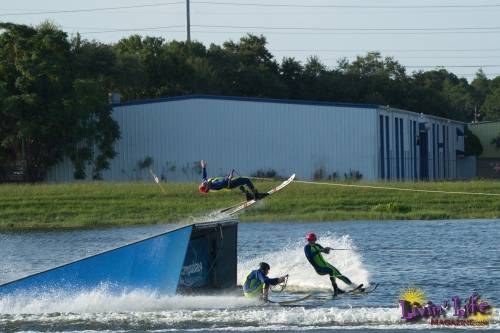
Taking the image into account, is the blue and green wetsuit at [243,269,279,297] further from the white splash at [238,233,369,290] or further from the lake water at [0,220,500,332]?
the white splash at [238,233,369,290]

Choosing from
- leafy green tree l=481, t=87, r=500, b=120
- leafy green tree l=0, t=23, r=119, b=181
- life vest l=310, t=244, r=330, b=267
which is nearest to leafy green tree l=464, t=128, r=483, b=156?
leafy green tree l=0, t=23, r=119, b=181

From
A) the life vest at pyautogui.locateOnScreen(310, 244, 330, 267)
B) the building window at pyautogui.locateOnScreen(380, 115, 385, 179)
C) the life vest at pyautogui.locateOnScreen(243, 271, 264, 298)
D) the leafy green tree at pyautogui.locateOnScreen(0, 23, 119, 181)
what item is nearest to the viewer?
the life vest at pyautogui.locateOnScreen(243, 271, 264, 298)

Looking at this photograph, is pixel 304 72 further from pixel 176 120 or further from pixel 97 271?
pixel 97 271

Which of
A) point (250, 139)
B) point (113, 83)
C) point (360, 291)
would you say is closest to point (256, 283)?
point (360, 291)

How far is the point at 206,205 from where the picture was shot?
4622 centimetres

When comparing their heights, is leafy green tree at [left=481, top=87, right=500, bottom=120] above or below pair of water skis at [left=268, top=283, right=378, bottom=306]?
above

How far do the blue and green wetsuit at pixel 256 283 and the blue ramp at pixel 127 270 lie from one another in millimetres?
1649

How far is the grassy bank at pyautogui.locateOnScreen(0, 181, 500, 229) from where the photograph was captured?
44.9m

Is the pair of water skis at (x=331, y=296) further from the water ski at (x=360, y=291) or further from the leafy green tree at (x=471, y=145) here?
the leafy green tree at (x=471, y=145)

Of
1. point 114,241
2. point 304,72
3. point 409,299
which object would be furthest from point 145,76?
point 409,299

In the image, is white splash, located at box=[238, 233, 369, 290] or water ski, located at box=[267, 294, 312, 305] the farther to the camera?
white splash, located at box=[238, 233, 369, 290]

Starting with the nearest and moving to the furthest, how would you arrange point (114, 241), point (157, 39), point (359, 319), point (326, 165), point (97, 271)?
point (359, 319) < point (97, 271) < point (114, 241) < point (326, 165) < point (157, 39)

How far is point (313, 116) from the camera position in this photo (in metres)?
59.2

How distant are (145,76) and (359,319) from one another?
6476 centimetres
